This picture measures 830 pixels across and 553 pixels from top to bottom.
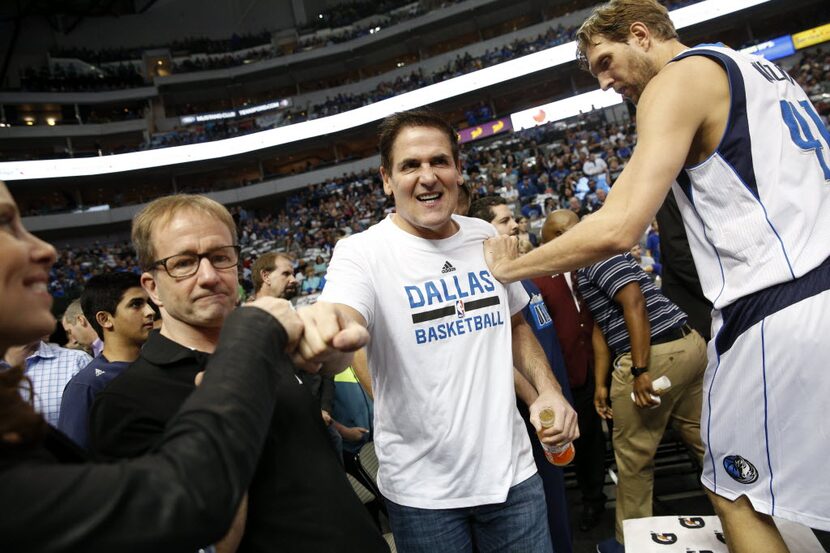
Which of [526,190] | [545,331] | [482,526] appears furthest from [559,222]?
[526,190]

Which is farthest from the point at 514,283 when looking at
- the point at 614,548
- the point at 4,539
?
the point at 614,548

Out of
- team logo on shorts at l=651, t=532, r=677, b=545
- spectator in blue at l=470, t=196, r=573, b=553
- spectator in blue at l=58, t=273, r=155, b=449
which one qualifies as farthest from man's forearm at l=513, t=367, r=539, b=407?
spectator in blue at l=58, t=273, r=155, b=449

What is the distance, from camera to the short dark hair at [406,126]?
5.77 feet

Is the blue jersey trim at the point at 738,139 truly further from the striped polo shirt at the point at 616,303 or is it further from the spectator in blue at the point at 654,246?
the spectator in blue at the point at 654,246

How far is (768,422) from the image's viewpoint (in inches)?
58.6

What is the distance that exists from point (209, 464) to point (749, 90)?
179 centimetres

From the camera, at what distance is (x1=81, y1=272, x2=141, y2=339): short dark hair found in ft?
9.89

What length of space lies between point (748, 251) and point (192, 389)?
5.42 feet

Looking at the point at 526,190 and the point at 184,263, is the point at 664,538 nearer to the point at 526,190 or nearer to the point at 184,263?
the point at 184,263

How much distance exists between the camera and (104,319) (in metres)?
2.98

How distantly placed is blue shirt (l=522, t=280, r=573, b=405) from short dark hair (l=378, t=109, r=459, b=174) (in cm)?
131

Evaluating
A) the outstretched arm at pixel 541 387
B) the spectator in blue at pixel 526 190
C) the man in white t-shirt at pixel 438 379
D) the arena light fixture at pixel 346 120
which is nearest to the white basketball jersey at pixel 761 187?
the outstretched arm at pixel 541 387

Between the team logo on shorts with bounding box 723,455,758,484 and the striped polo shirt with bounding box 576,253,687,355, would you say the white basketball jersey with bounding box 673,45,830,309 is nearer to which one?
the team logo on shorts with bounding box 723,455,758,484

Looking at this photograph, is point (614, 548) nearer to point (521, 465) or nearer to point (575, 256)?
point (521, 465)
